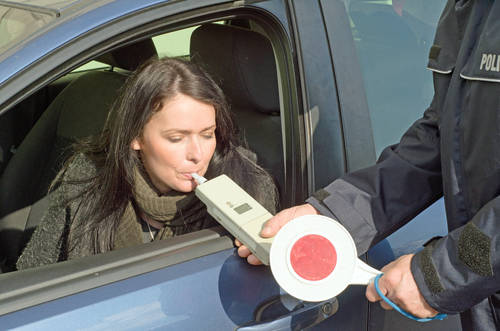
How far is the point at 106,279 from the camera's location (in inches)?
49.7

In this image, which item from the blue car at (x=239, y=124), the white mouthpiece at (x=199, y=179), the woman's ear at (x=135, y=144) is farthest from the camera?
the woman's ear at (x=135, y=144)

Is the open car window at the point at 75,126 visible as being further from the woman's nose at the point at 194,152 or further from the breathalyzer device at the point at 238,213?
the woman's nose at the point at 194,152

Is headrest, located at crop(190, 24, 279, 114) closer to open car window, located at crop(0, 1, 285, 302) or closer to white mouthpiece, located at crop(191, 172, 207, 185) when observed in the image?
open car window, located at crop(0, 1, 285, 302)

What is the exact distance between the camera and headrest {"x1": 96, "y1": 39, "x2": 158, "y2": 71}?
2.29 m

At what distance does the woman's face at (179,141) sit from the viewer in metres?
1.68

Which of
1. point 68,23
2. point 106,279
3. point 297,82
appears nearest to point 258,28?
point 297,82

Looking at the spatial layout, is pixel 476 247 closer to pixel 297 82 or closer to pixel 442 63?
pixel 442 63

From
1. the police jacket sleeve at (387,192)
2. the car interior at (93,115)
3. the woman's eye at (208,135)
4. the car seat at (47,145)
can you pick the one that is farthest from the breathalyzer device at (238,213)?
the car seat at (47,145)

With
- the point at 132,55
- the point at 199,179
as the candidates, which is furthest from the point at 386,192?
the point at 132,55

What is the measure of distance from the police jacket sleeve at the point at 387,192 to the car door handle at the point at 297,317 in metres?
0.16

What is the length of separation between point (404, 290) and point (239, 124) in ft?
3.28

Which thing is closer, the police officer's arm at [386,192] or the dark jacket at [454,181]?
the dark jacket at [454,181]

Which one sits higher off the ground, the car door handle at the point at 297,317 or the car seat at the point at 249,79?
the car seat at the point at 249,79

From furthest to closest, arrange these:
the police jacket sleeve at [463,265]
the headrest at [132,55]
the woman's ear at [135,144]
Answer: the headrest at [132,55] < the woman's ear at [135,144] < the police jacket sleeve at [463,265]
